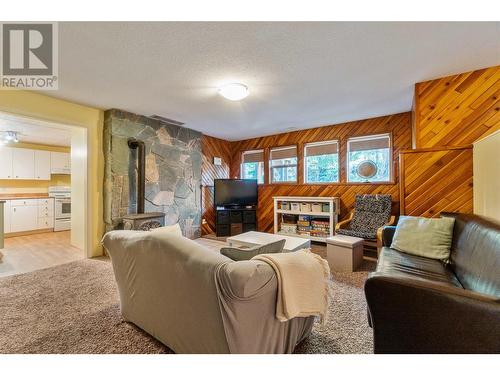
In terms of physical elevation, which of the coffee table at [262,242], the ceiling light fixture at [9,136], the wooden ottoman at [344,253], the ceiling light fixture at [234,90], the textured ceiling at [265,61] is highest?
the textured ceiling at [265,61]

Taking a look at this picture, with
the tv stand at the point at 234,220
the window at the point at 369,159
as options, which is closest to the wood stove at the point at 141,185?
the tv stand at the point at 234,220

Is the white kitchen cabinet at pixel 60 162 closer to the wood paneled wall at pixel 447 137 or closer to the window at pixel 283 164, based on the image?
the window at pixel 283 164

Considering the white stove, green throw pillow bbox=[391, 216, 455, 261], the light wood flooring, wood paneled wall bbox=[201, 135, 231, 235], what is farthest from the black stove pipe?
green throw pillow bbox=[391, 216, 455, 261]

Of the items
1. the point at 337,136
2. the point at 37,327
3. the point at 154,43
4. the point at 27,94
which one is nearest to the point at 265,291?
the point at 37,327

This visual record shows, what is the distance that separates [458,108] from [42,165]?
8.23 metres

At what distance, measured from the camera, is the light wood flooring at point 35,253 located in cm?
307

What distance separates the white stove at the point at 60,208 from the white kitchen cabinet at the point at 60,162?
0.46m

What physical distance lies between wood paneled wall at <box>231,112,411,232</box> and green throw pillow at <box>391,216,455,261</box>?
187cm

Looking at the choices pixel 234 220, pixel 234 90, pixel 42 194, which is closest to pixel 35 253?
pixel 42 194
